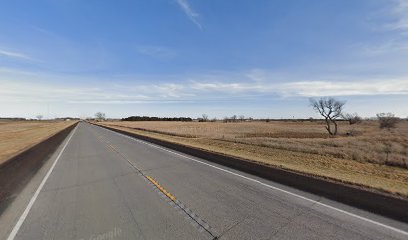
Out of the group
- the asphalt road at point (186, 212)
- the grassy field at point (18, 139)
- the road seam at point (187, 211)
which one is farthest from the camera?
the grassy field at point (18, 139)

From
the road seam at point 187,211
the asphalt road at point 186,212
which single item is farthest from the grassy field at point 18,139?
the road seam at point 187,211

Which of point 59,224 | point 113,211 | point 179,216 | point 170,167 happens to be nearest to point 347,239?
point 179,216

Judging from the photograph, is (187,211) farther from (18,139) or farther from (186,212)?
(18,139)

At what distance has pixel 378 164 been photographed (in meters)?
12.9

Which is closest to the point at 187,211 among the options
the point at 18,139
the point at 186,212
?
the point at 186,212

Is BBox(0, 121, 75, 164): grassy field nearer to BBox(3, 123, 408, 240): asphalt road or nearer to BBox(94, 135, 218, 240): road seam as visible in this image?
BBox(3, 123, 408, 240): asphalt road

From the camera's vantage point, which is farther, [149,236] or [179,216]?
[179,216]

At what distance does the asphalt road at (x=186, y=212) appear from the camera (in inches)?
197

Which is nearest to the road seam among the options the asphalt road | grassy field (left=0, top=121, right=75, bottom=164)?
the asphalt road

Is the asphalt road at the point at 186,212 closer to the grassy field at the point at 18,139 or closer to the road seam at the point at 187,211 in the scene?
the road seam at the point at 187,211

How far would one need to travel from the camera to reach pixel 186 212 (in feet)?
19.9

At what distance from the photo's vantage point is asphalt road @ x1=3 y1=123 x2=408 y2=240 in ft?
16.4

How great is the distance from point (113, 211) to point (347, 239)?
5.14 metres

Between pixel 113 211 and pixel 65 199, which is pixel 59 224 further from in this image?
pixel 65 199
